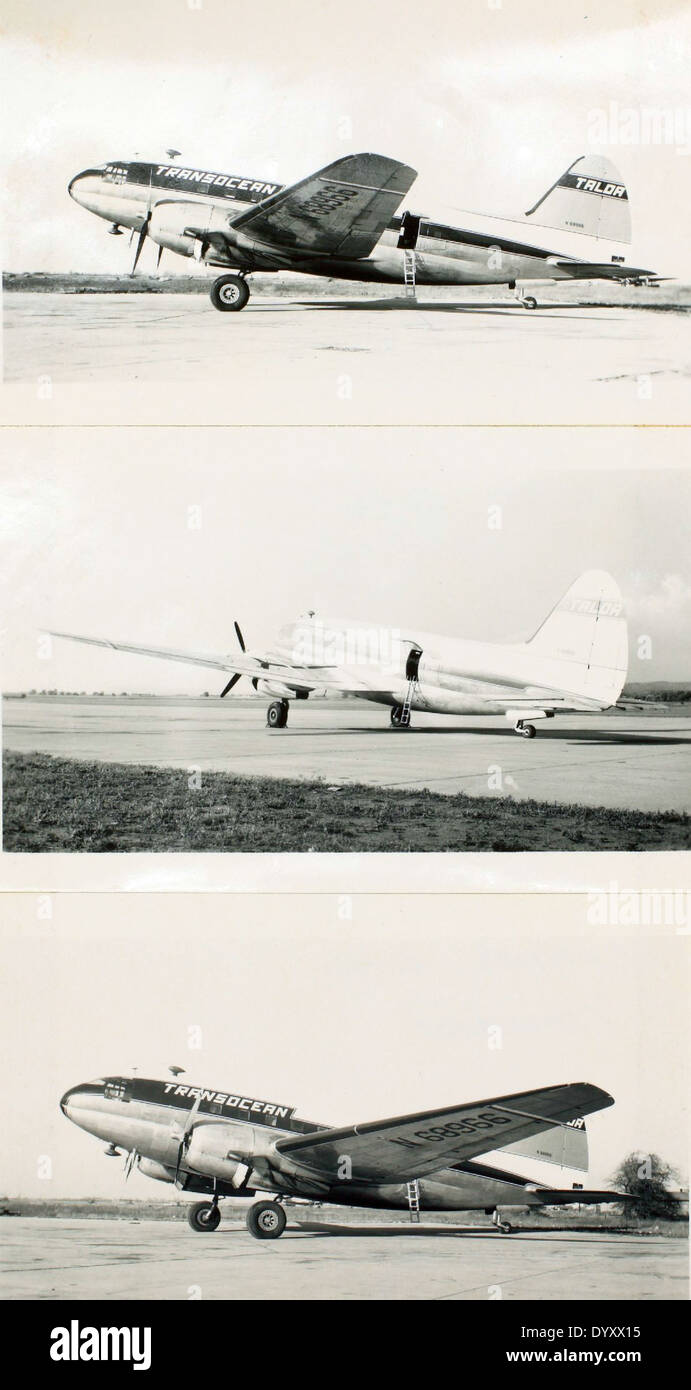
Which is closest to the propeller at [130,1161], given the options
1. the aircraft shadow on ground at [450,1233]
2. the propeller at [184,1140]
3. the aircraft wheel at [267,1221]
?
the propeller at [184,1140]

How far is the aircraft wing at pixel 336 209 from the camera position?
19.1ft

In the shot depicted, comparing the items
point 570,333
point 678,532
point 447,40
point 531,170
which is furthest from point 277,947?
point 447,40

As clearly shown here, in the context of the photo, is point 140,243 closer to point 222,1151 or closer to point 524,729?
point 524,729

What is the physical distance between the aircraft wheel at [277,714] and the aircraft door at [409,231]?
79.6 inches

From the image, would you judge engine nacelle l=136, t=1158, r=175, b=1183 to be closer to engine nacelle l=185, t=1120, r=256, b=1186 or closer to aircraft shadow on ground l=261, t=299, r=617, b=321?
engine nacelle l=185, t=1120, r=256, b=1186

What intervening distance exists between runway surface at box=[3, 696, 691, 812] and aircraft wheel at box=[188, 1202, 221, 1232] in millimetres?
1770

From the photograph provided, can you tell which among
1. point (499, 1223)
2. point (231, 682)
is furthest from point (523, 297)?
point (499, 1223)

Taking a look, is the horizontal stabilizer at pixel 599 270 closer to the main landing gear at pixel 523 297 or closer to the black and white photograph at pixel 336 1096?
the main landing gear at pixel 523 297

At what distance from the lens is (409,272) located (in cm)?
621

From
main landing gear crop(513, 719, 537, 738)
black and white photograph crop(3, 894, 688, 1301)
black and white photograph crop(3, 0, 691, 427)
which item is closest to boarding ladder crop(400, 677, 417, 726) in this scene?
main landing gear crop(513, 719, 537, 738)

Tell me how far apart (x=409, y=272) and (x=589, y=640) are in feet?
5.76

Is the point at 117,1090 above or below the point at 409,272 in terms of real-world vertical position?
below
